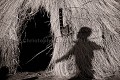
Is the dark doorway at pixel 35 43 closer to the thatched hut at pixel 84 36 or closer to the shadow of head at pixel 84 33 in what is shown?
the thatched hut at pixel 84 36

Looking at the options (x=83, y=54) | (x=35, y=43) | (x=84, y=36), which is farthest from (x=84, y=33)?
(x=35, y=43)

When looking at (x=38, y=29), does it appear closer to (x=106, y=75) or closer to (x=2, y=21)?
(x=2, y=21)

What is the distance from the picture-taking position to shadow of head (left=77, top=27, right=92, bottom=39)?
6.28 meters

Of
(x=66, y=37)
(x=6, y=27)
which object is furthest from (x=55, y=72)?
(x=6, y=27)

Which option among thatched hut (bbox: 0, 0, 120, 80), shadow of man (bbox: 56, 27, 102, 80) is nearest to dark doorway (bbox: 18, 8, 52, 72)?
thatched hut (bbox: 0, 0, 120, 80)

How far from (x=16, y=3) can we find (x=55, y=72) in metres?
2.51

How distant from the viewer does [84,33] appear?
20.7ft

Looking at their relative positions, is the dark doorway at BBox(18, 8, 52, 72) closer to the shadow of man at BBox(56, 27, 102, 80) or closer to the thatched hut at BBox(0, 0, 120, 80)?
the thatched hut at BBox(0, 0, 120, 80)

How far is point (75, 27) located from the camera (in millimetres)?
6297

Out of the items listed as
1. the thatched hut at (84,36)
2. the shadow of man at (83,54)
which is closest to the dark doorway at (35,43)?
the thatched hut at (84,36)

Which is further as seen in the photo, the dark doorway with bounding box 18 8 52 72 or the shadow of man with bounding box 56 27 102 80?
the dark doorway with bounding box 18 8 52 72

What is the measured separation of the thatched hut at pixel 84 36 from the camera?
6238 mm

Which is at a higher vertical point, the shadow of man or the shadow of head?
the shadow of head

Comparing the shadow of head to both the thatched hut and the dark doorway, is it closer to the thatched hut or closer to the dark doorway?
the thatched hut
